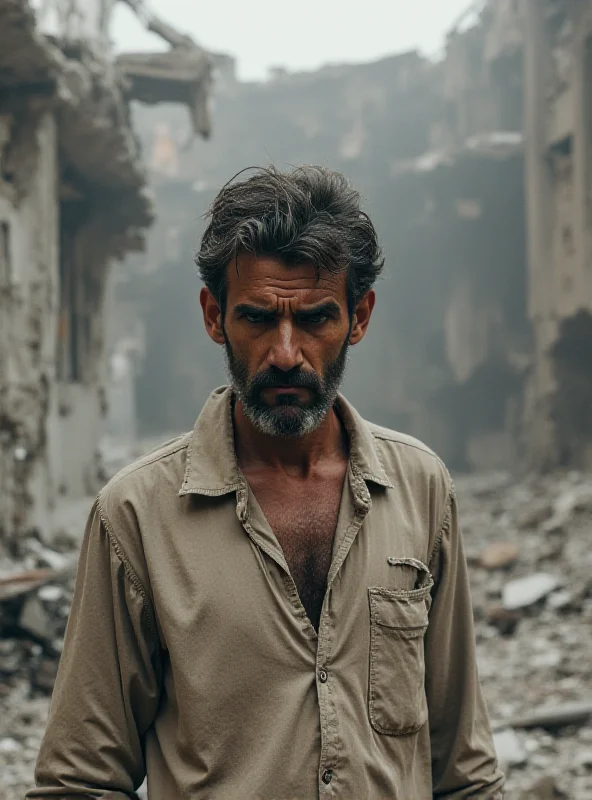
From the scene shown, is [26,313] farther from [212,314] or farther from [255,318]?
[255,318]

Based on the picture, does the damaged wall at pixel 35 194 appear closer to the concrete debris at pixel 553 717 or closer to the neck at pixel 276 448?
the concrete debris at pixel 553 717

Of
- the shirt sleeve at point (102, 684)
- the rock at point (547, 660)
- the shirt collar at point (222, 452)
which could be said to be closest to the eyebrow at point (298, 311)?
the shirt collar at point (222, 452)

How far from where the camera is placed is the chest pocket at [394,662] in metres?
1.54

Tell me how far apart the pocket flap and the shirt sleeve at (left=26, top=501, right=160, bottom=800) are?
39 cm

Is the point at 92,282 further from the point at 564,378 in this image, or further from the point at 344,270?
the point at 344,270

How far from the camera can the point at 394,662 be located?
5.13 feet

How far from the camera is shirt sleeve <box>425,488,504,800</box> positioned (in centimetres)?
168

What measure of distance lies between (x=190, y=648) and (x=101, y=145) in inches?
347

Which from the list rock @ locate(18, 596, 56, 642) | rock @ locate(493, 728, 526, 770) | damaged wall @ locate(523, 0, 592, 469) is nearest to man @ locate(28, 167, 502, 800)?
rock @ locate(493, 728, 526, 770)

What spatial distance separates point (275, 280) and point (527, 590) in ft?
22.2

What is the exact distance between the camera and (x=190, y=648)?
1.47 meters

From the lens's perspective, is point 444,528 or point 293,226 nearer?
point 293,226

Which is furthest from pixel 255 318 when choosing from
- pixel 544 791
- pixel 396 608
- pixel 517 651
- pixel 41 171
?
pixel 41 171

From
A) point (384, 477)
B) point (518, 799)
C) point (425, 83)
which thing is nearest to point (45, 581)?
point (518, 799)
